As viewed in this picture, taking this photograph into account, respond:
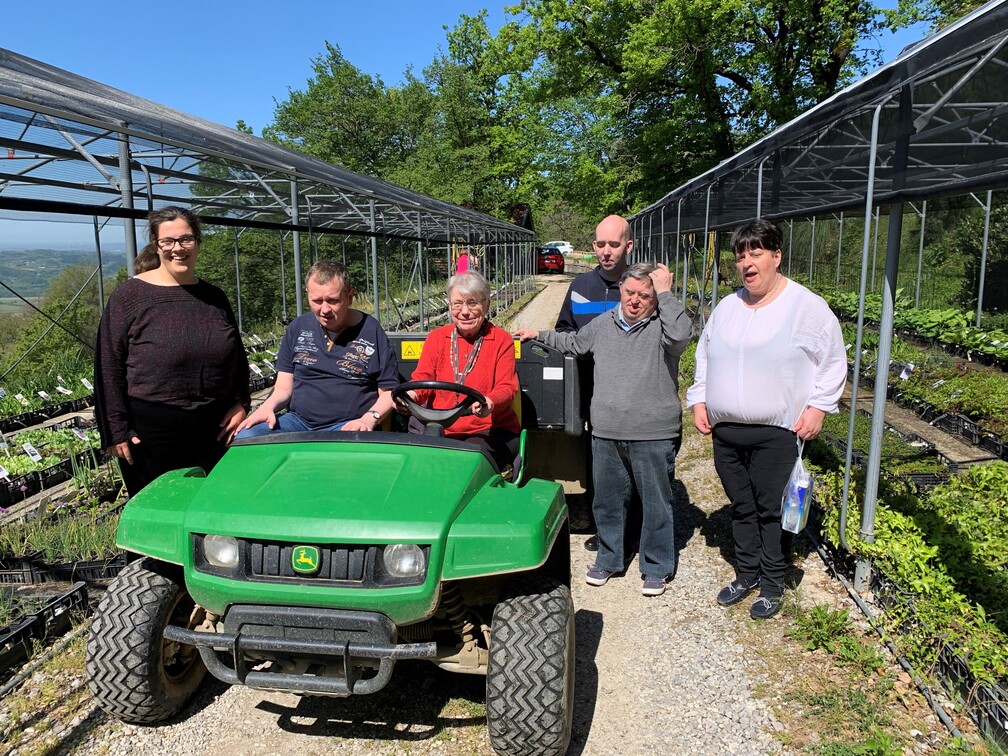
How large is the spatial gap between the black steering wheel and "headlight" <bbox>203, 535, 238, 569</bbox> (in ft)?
3.05

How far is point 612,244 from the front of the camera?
4.11m

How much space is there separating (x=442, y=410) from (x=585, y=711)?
136 cm

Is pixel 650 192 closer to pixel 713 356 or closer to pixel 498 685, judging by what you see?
pixel 713 356

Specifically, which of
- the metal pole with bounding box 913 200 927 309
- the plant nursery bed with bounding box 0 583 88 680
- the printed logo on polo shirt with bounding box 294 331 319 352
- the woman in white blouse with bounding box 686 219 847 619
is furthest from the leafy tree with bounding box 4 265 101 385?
the metal pole with bounding box 913 200 927 309

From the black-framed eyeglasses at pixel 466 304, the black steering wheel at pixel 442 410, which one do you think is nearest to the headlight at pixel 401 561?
the black steering wheel at pixel 442 410

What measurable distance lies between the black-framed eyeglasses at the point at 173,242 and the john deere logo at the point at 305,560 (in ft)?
5.62

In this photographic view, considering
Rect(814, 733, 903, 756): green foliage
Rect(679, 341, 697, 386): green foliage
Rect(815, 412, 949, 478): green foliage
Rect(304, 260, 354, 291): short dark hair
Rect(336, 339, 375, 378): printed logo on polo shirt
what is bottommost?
Rect(814, 733, 903, 756): green foliage

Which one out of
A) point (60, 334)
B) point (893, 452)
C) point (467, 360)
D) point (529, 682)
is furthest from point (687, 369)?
point (60, 334)

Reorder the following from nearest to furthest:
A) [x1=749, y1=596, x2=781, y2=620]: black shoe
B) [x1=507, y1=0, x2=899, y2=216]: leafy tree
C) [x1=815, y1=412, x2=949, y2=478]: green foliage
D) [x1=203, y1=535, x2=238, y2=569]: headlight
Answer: [x1=203, y1=535, x2=238, y2=569]: headlight → [x1=749, y1=596, x2=781, y2=620]: black shoe → [x1=815, y1=412, x2=949, y2=478]: green foliage → [x1=507, y1=0, x2=899, y2=216]: leafy tree

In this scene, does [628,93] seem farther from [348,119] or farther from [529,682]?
[348,119]

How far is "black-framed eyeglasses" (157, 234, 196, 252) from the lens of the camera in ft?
10.4

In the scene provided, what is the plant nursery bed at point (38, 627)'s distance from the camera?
3.10 metres

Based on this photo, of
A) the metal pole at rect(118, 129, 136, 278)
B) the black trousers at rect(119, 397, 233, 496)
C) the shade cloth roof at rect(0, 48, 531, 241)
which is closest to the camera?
the black trousers at rect(119, 397, 233, 496)

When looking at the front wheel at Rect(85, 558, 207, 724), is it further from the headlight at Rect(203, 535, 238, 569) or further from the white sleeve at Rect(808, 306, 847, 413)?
the white sleeve at Rect(808, 306, 847, 413)
